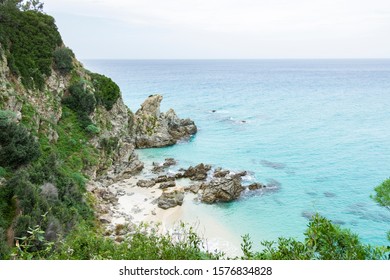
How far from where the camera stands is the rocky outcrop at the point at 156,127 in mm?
51438

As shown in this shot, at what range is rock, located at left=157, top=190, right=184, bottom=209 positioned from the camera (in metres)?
31.0

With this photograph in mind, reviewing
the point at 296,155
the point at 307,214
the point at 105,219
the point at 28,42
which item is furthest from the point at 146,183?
the point at 296,155

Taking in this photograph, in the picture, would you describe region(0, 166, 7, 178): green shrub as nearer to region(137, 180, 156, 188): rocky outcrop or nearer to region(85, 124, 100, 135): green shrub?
region(85, 124, 100, 135): green shrub

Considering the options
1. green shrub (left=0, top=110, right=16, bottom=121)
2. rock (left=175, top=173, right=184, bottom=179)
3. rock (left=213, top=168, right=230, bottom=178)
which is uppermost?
green shrub (left=0, top=110, right=16, bottom=121)

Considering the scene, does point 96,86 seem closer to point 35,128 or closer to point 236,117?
point 35,128

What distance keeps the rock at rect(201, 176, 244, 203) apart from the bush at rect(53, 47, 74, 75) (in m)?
21.8

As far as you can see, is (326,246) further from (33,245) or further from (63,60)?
(63,60)

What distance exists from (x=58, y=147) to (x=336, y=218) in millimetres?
27656

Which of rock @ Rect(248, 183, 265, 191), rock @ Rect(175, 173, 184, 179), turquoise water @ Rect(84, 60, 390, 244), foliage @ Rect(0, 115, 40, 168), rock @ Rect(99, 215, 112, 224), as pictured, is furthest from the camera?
rock @ Rect(175, 173, 184, 179)

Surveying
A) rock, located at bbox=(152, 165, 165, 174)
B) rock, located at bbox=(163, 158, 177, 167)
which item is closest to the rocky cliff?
rock, located at bbox=(152, 165, 165, 174)

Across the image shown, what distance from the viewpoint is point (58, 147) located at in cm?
3130

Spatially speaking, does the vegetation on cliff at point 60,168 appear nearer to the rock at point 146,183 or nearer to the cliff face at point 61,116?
the cliff face at point 61,116

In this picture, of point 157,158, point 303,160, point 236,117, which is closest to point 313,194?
point 303,160

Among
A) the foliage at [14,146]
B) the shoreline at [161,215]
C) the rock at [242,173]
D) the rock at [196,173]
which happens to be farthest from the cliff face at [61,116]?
the rock at [242,173]
